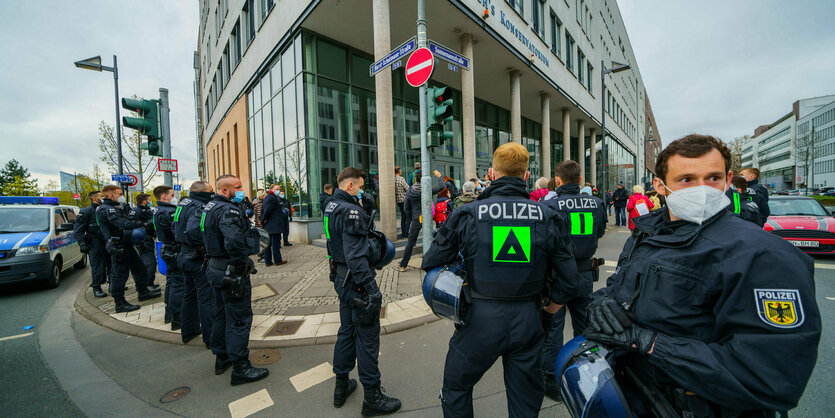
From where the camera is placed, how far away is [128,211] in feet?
19.1

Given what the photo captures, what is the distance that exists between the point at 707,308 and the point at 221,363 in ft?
13.2

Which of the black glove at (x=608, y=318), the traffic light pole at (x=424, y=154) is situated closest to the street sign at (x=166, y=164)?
the traffic light pole at (x=424, y=154)

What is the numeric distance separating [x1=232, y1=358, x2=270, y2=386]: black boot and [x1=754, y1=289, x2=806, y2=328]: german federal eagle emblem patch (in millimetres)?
3669

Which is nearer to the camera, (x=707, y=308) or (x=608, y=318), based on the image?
(x=707, y=308)

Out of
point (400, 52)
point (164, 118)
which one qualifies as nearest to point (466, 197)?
point (400, 52)

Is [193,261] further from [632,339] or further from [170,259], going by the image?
[632,339]

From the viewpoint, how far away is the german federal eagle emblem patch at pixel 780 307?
0.95 metres

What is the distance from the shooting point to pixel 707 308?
3.60 ft

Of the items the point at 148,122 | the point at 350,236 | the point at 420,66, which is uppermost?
the point at 420,66

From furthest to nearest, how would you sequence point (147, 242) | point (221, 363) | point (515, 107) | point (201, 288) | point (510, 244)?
1. point (515, 107)
2. point (147, 242)
3. point (201, 288)
4. point (221, 363)
5. point (510, 244)

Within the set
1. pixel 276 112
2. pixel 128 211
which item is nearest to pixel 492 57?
pixel 276 112

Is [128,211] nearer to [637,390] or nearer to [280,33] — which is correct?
[637,390]

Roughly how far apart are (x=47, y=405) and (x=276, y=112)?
1193 centimetres

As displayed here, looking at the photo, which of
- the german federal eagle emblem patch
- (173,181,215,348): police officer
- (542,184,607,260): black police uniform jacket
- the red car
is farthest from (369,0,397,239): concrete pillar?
the red car
